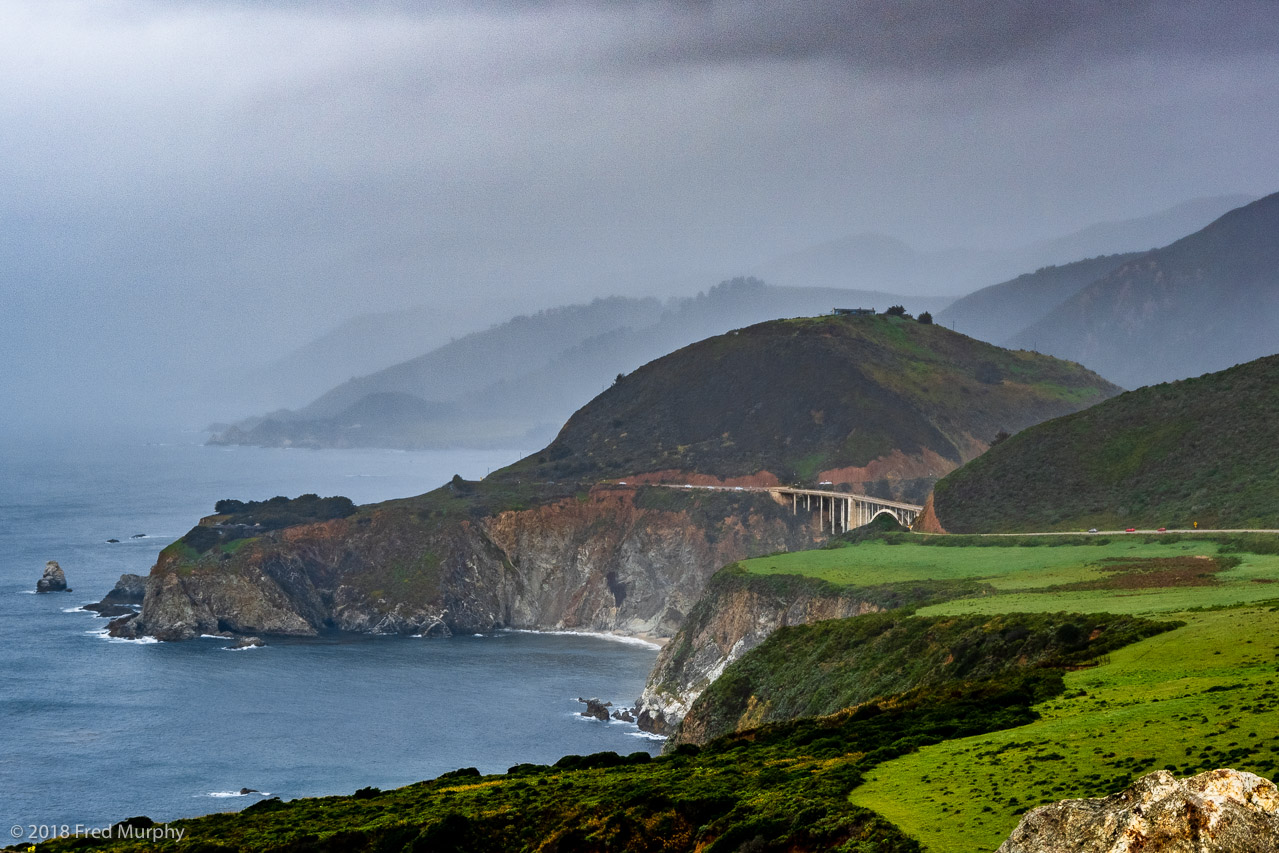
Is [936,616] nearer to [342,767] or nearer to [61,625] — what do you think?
[342,767]

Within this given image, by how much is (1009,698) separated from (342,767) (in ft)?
240

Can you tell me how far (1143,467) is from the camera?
131 m

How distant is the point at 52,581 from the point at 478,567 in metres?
62.7

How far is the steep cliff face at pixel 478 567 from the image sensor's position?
173 metres

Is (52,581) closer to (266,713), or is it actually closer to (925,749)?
(266,713)

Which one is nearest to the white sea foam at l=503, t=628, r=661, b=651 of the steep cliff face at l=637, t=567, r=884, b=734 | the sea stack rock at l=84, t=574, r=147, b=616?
the steep cliff face at l=637, t=567, r=884, b=734

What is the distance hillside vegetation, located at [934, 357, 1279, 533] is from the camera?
116 meters

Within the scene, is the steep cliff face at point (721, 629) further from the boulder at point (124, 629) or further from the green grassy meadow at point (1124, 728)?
the boulder at point (124, 629)

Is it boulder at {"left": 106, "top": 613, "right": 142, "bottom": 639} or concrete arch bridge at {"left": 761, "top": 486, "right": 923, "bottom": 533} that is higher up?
concrete arch bridge at {"left": 761, "top": 486, "right": 923, "bottom": 533}

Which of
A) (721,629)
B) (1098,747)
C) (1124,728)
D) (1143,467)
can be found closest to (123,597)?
(721,629)

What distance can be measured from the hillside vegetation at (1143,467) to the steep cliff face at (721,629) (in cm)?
2656

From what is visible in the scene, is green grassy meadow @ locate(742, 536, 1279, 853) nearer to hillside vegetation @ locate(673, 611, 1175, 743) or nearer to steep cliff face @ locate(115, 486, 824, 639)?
hillside vegetation @ locate(673, 611, 1175, 743)

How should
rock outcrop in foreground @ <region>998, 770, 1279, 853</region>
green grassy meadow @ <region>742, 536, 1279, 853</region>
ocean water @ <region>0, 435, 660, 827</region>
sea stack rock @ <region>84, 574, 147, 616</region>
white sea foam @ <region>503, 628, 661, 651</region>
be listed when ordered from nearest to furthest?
rock outcrop in foreground @ <region>998, 770, 1279, 853</region> → green grassy meadow @ <region>742, 536, 1279, 853</region> → ocean water @ <region>0, 435, 660, 827</region> → white sea foam @ <region>503, 628, 661, 651</region> → sea stack rock @ <region>84, 574, 147, 616</region>

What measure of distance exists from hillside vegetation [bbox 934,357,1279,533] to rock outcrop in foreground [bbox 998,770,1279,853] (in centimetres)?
9537
